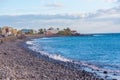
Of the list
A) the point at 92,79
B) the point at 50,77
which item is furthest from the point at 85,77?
the point at 50,77

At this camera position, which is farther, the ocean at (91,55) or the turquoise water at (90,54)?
the turquoise water at (90,54)

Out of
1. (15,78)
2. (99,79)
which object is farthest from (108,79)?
(15,78)

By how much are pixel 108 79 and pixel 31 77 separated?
6718mm

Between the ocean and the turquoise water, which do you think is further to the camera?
the turquoise water

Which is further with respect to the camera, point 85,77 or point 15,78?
point 85,77

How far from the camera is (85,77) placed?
27.4m

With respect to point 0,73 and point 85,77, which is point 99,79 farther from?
point 0,73

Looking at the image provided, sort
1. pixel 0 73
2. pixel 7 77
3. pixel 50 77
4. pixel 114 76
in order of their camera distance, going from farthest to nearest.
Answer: pixel 114 76 < pixel 50 77 < pixel 0 73 < pixel 7 77

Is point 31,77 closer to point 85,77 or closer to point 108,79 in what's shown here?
point 85,77

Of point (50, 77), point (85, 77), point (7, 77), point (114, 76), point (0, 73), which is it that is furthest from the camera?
point (114, 76)

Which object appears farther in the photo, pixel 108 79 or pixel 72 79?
pixel 108 79

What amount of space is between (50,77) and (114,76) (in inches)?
263

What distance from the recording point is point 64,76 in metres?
27.2

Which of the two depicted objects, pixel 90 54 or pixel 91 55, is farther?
pixel 90 54
